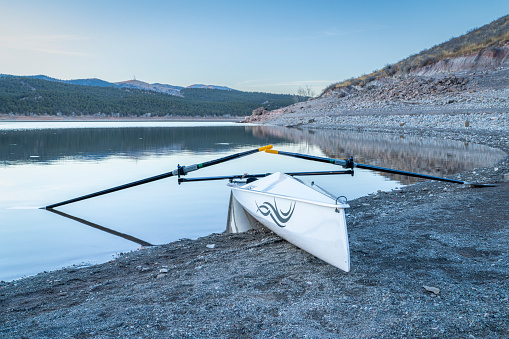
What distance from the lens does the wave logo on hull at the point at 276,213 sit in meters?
5.31

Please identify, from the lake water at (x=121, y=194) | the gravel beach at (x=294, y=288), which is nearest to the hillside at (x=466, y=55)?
the lake water at (x=121, y=194)

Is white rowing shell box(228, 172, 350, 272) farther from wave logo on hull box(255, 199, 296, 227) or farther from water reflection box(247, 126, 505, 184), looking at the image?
water reflection box(247, 126, 505, 184)

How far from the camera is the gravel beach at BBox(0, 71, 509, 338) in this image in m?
3.36

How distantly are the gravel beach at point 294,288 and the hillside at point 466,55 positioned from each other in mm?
38087

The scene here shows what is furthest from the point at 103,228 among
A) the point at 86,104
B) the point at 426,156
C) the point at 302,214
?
the point at 86,104

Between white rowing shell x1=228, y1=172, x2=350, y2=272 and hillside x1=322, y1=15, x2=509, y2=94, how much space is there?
3954 centimetres

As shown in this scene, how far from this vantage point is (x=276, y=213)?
5676 mm

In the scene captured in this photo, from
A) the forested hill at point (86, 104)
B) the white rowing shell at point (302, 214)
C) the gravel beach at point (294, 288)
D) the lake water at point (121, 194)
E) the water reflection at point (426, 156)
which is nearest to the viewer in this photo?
the gravel beach at point (294, 288)

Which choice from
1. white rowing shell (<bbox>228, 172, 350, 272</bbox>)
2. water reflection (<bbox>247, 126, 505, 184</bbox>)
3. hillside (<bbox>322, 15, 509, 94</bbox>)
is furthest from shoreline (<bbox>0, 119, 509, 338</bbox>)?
hillside (<bbox>322, 15, 509, 94</bbox>)

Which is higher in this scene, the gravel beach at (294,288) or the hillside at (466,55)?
the hillside at (466,55)

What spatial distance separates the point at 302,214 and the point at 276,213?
76 centimetres

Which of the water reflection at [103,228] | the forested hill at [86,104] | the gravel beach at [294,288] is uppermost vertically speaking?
the forested hill at [86,104]

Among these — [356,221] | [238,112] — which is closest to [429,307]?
[356,221]

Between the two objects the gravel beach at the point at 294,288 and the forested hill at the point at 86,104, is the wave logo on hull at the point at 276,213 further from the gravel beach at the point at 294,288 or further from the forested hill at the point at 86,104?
the forested hill at the point at 86,104
